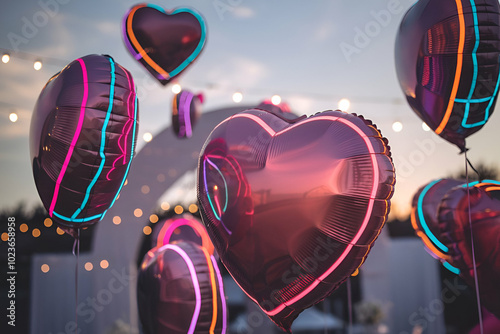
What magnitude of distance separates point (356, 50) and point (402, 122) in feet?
6.93

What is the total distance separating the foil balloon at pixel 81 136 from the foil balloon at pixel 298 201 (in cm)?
73

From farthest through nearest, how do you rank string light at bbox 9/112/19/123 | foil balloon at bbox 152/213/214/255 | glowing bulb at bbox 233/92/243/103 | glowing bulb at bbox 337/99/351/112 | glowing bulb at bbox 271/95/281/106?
1. glowing bulb at bbox 233/92/243/103
2. glowing bulb at bbox 337/99/351/112
3. string light at bbox 9/112/19/123
4. glowing bulb at bbox 271/95/281/106
5. foil balloon at bbox 152/213/214/255

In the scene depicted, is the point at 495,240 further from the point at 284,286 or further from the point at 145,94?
the point at 145,94

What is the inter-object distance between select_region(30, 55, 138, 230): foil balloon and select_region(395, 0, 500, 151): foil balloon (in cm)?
168

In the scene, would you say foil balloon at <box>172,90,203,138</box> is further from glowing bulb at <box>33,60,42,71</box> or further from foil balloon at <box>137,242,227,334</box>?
foil balloon at <box>137,242,227,334</box>

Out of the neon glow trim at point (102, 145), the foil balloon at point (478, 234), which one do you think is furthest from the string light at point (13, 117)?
the foil balloon at point (478, 234)

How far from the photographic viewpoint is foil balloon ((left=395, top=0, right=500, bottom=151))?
241 centimetres

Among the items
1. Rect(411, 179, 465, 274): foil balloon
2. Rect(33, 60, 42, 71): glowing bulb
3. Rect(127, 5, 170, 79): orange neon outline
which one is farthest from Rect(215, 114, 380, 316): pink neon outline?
Rect(33, 60, 42, 71): glowing bulb

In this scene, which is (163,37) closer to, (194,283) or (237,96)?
(237,96)

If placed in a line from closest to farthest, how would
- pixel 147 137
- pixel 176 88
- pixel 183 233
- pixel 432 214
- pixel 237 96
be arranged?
pixel 432 214, pixel 183 233, pixel 176 88, pixel 237 96, pixel 147 137

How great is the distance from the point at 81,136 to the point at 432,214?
8.00 ft

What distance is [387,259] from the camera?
332 inches

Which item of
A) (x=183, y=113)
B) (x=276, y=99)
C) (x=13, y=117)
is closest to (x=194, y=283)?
(x=183, y=113)

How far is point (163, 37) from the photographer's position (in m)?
4.55
